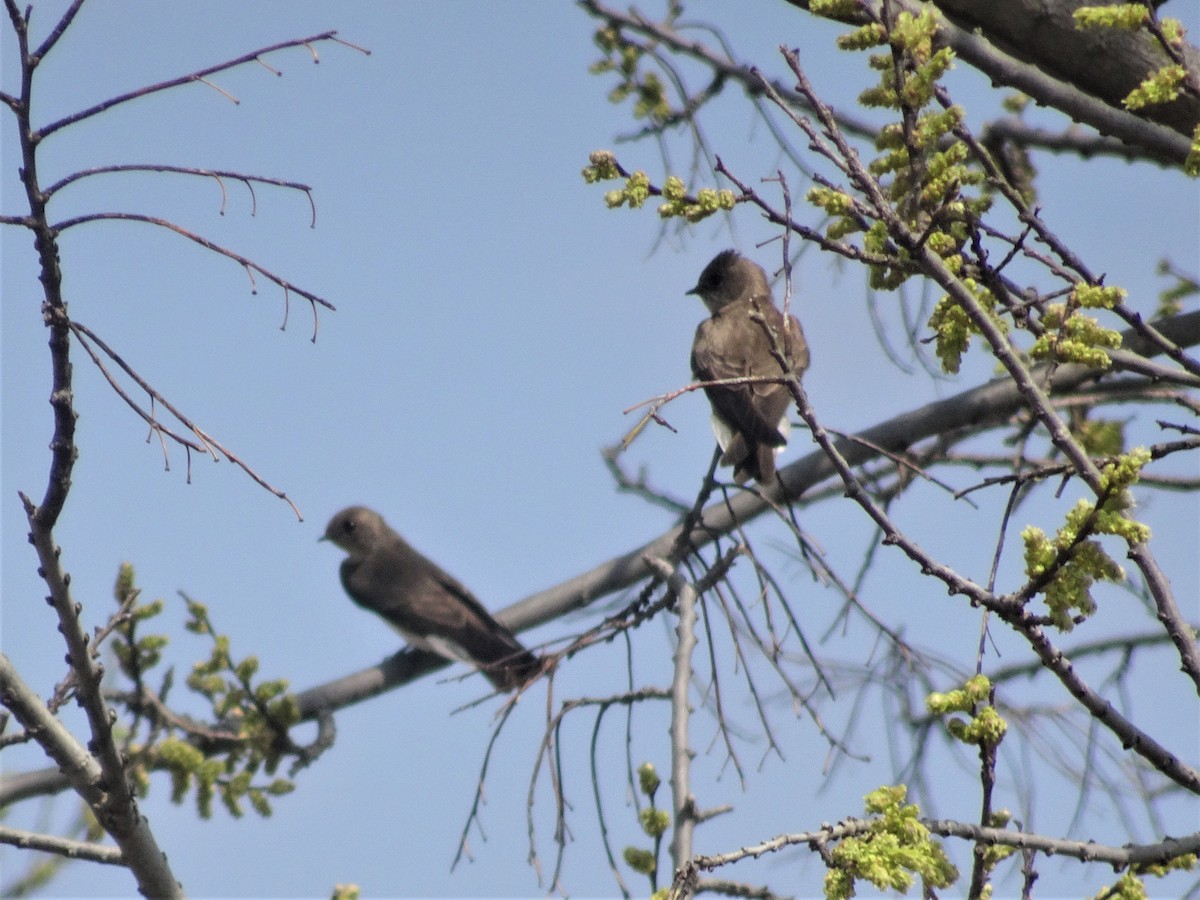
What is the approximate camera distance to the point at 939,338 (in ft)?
9.22

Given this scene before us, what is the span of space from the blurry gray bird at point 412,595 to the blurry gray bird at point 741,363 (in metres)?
2.02

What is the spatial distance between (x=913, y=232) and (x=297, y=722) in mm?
5001

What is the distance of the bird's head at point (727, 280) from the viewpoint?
8891 millimetres

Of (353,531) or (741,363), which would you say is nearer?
(741,363)

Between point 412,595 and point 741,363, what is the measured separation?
365 cm

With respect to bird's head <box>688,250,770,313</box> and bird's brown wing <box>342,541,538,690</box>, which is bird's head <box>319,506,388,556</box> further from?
bird's head <box>688,250,770,313</box>

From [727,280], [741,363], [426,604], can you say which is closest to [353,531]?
[426,604]

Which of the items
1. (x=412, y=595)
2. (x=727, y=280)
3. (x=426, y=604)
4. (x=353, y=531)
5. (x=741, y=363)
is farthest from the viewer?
(x=353, y=531)

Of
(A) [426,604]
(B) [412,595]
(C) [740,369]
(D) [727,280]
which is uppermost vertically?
(D) [727,280]

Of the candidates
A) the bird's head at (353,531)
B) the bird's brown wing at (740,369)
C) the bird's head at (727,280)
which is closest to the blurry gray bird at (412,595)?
the bird's head at (353,531)

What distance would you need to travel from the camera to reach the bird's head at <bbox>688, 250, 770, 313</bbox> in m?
8.89

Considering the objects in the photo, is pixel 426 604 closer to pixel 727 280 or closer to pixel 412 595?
pixel 412 595

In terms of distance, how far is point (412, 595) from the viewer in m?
10.0

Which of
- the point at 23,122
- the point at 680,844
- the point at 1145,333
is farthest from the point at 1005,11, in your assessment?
the point at 23,122
